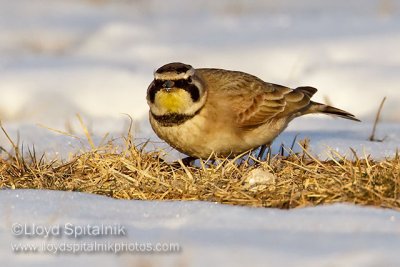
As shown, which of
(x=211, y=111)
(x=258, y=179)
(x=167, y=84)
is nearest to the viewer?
(x=258, y=179)

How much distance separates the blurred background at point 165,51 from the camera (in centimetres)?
977

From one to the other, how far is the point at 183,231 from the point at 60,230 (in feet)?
1.71

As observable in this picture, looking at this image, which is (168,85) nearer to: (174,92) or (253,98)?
(174,92)

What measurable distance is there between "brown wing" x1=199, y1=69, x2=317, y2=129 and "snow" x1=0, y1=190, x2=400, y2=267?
5.29 ft

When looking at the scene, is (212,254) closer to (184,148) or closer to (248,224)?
(248,224)

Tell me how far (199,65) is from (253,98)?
480 centimetres

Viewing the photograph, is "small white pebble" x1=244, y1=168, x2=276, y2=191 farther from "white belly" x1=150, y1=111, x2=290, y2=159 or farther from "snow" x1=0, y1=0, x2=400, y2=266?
"white belly" x1=150, y1=111, x2=290, y2=159

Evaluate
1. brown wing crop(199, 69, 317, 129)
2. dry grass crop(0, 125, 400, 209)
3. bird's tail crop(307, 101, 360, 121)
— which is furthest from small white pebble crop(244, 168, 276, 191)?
bird's tail crop(307, 101, 360, 121)

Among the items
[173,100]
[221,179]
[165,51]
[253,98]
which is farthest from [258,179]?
[165,51]

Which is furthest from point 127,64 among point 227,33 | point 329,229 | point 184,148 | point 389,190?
point 329,229

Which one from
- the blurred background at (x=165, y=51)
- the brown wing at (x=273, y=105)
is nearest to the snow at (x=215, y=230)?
the brown wing at (x=273, y=105)

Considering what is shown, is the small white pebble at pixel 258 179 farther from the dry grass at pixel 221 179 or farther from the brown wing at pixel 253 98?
the brown wing at pixel 253 98

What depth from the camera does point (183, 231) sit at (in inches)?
158

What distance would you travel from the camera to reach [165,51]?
39.4 feet
